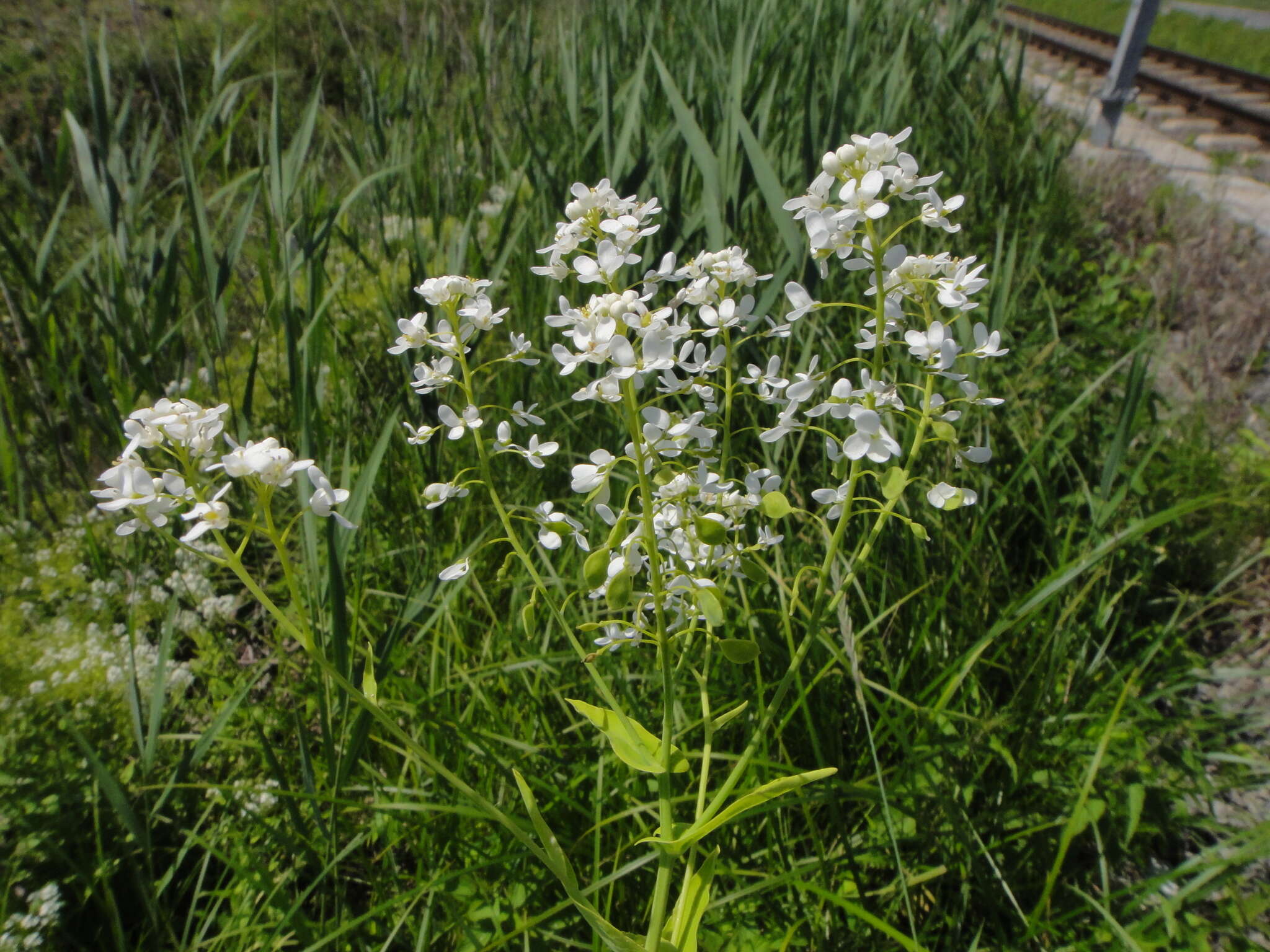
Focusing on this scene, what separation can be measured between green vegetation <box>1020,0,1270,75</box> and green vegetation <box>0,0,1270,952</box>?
749 centimetres

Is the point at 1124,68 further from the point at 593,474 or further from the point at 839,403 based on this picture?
the point at 593,474

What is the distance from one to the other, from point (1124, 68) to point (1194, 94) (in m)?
2.24

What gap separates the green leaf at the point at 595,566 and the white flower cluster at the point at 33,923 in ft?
3.22

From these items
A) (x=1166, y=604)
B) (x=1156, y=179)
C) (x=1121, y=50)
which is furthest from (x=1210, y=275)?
(x=1121, y=50)

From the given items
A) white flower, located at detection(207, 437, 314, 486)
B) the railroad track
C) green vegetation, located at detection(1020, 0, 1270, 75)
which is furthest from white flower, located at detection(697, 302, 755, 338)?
green vegetation, located at detection(1020, 0, 1270, 75)

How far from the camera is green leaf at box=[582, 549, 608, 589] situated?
801 millimetres

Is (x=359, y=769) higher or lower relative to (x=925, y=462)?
lower

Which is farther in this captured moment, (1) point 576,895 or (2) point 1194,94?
(2) point 1194,94

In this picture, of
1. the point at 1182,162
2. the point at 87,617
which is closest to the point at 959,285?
the point at 87,617

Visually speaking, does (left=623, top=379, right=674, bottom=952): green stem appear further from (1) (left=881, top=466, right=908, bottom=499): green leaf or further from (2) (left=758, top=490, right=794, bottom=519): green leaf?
(1) (left=881, top=466, right=908, bottom=499): green leaf

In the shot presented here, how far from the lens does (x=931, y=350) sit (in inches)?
32.9

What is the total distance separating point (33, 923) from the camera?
1.18m

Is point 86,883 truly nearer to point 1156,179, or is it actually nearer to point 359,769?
point 359,769

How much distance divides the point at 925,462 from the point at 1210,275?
2.21 metres
